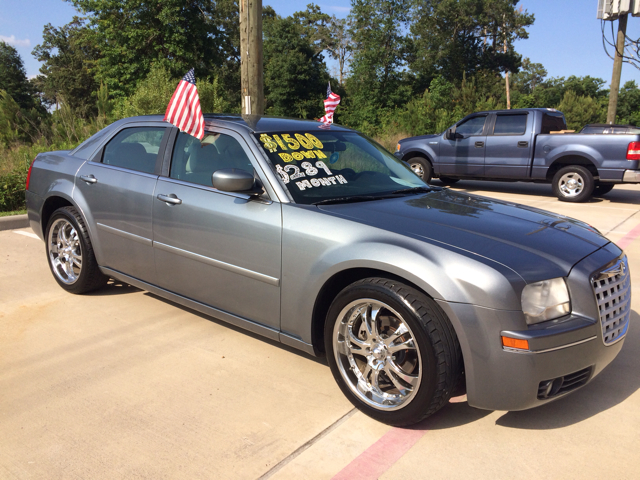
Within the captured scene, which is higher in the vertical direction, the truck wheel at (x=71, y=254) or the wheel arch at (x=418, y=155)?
the wheel arch at (x=418, y=155)

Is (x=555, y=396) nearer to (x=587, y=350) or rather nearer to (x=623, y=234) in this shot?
(x=587, y=350)

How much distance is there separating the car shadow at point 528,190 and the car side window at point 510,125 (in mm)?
1459

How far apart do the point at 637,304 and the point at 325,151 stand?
3.17 m

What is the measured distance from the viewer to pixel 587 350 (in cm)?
261

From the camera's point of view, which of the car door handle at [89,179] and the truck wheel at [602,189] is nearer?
the car door handle at [89,179]

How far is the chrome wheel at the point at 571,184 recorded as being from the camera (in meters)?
10.7

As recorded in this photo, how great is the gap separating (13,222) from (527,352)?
24.9 ft

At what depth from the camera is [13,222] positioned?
7.64 meters

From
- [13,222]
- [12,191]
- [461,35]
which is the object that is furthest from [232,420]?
[461,35]

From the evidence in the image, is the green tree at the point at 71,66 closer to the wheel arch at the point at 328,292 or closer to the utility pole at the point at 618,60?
the utility pole at the point at 618,60

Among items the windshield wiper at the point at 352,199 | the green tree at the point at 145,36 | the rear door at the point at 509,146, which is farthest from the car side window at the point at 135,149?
the green tree at the point at 145,36

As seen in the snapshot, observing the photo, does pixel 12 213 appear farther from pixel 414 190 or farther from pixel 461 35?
pixel 461 35

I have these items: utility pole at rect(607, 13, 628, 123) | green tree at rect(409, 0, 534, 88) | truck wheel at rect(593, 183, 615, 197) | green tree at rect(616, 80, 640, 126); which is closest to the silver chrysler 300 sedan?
truck wheel at rect(593, 183, 615, 197)

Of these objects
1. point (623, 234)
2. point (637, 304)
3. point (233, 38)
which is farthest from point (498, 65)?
point (637, 304)
